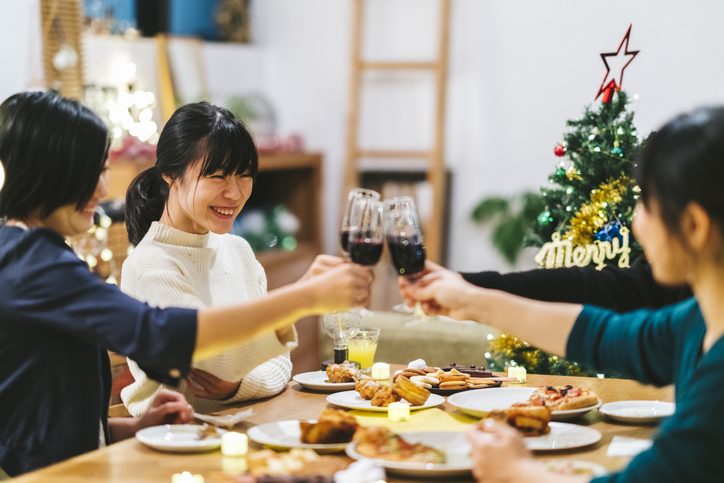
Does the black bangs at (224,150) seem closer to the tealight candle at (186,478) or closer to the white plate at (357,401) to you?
the white plate at (357,401)

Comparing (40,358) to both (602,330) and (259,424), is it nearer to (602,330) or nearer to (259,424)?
(259,424)

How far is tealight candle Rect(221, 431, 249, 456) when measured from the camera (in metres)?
1.18

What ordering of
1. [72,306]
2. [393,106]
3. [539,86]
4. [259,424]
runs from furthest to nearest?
1. [393,106]
2. [539,86]
3. [259,424]
4. [72,306]

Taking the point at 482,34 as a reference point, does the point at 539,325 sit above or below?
below

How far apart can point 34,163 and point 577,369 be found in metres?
1.80

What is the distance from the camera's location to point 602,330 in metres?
1.25

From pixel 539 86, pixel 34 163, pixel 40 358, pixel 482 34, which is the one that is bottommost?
pixel 40 358

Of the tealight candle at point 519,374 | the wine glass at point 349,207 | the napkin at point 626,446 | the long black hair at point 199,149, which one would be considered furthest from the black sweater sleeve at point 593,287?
the long black hair at point 199,149

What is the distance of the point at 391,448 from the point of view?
3.76ft

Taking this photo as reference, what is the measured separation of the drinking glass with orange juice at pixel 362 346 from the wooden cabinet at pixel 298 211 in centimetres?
247

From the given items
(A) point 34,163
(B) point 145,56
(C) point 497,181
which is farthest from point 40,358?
(C) point 497,181

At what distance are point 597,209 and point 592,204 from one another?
0.04m

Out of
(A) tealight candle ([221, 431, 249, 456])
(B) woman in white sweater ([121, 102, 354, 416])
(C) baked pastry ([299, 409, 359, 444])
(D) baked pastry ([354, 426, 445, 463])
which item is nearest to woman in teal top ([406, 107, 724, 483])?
(D) baked pastry ([354, 426, 445, 463])

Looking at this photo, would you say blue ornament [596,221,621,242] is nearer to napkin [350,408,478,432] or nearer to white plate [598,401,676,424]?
white plate [598,401,676,424]
